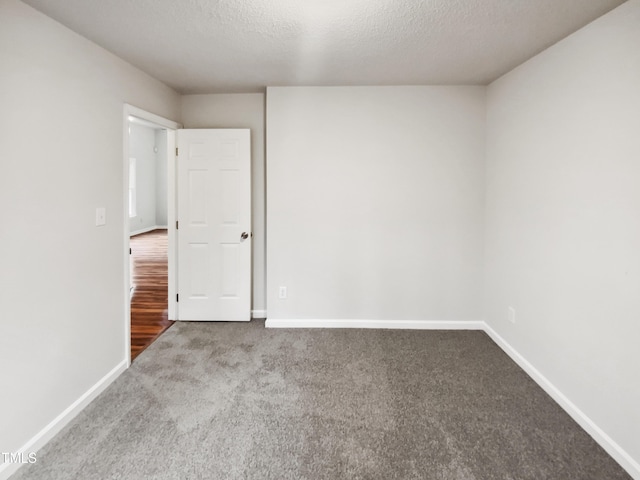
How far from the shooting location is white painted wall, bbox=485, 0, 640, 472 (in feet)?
5.90

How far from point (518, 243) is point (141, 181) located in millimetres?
9424

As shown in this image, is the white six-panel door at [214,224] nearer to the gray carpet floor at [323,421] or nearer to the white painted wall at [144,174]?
the gray carpet floor at [323,421]

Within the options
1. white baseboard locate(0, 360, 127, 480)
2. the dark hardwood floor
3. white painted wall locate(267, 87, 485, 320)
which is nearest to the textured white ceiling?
white painted wall locate(267, 87, 485, 320)

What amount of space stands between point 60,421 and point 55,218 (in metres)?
1.20

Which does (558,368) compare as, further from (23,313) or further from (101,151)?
(101,151)

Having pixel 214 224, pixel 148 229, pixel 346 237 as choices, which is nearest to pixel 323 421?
pixel 346 237

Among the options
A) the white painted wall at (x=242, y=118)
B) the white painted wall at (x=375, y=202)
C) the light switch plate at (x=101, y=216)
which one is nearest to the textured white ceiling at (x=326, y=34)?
the white painted wall at (x=375, y=202)

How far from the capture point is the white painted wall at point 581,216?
1.80 metres

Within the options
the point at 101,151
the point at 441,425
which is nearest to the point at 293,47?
the point at 101,151

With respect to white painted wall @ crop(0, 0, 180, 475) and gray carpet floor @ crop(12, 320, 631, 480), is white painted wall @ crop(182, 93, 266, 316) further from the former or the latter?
gray carpet floor @ crop(12, 320, 631, 480)

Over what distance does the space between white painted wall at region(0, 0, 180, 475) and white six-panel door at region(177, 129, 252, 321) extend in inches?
39.2

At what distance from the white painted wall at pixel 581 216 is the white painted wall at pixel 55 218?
124 inches

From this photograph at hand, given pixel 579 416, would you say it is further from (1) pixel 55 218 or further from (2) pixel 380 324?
(1) pixel 55 218

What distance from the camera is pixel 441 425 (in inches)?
80.8
